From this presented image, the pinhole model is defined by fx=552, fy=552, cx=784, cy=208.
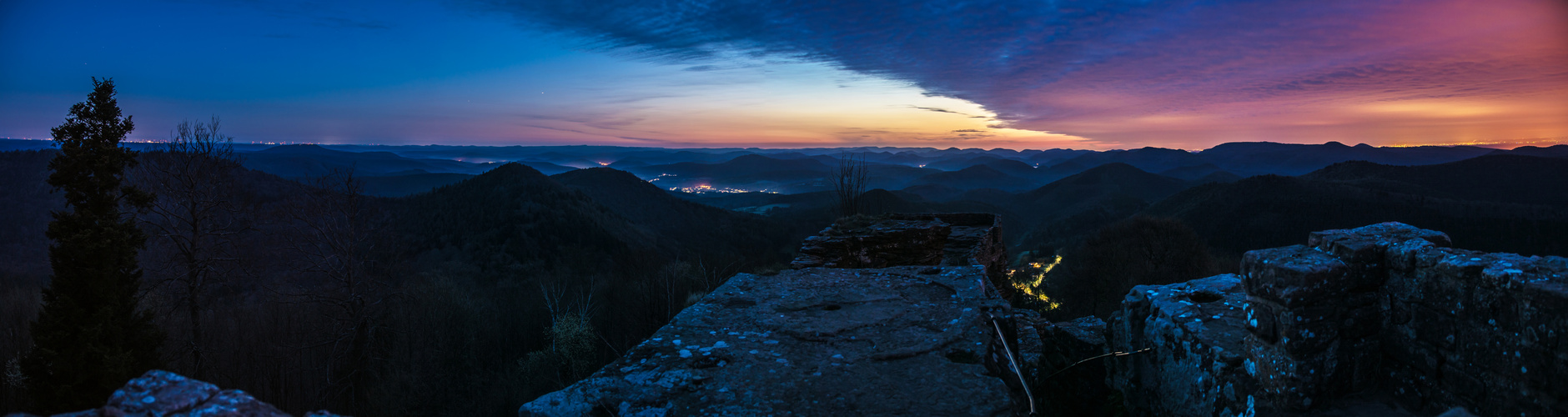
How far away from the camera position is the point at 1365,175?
58125mm

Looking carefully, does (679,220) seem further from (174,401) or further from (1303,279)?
(1303,279)

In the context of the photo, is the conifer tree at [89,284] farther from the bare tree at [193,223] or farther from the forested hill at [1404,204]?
the forested hill at [1404,204]

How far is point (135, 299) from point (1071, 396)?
16.4 meters

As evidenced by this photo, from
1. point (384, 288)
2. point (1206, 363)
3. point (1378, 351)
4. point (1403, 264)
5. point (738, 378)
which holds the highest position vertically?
point (1403, 264)

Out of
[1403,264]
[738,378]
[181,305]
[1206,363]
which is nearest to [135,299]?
[181,305]

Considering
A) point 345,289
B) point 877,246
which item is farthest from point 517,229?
point 877,246

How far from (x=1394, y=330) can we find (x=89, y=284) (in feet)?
56.5

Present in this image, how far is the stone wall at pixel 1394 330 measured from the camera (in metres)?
2.11

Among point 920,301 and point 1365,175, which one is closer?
point 920,301

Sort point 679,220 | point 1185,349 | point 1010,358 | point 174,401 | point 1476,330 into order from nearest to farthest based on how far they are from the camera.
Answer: point 174,401
point 1476,330
point 1185,349
point 1010,358
point 679,220

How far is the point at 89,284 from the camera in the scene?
9.99 metres

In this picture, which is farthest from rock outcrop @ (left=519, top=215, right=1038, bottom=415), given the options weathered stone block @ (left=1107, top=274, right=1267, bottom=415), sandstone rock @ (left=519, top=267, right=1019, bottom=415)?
weathered stone block @ (left=1107, top=274, right=1267, bottom=415)

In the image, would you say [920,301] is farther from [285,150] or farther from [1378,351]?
[285,150]

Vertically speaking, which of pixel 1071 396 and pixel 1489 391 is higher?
pixel 1489 391
